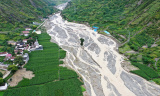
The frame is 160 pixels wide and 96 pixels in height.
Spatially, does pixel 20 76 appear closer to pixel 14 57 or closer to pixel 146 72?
pixel 14 57

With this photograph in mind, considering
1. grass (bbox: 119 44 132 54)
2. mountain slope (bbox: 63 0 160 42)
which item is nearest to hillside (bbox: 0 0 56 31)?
mountain slope (bbox: 63 0 160 42)

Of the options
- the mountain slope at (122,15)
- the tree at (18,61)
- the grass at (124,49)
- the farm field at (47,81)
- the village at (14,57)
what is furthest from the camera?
the mountain slope at (122,15)

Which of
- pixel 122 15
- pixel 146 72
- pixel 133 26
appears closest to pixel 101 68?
pixel 146 72

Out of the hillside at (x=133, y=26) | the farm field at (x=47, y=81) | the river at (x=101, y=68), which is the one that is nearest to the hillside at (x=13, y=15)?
the river at (x=101, y=68)

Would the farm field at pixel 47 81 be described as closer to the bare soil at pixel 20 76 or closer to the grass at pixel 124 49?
the bare soil at pixel 20 76

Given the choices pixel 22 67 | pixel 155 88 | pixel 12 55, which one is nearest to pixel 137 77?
pixel 155 88

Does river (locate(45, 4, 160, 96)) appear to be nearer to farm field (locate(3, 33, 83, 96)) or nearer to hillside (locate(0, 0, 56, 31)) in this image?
farm field (locate(3, 33, 83, 96))
